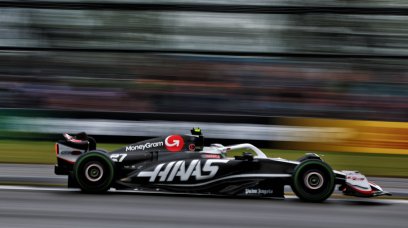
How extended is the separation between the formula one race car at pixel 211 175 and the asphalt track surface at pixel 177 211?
0.41 ft

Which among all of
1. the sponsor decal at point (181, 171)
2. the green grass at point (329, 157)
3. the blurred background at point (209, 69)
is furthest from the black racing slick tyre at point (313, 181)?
the blurred background at point (209, 69)

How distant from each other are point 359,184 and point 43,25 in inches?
496

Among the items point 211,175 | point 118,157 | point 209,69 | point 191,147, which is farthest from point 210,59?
point 211,175

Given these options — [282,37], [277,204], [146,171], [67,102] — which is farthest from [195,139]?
[282,37]

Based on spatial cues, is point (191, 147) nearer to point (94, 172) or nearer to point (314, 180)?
point (94, 172)

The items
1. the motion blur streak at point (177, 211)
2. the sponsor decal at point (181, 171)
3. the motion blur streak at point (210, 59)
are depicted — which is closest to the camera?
the motion blur streak at point (177, 211)

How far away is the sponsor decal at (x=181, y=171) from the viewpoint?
7.32 m

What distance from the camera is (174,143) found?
7.63 m

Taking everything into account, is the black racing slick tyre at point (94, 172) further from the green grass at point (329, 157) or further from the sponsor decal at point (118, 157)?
the green grass at point (329, 157)

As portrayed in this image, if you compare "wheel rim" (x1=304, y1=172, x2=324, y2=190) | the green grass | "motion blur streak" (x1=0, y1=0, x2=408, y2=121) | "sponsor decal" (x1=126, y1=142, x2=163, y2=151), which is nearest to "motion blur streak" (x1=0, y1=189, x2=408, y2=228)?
"wheel rim" (x1=304, y1=172, x2=324, y2=190)

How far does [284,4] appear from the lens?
17.2 m

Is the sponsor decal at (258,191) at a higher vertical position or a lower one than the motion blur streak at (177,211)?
higher

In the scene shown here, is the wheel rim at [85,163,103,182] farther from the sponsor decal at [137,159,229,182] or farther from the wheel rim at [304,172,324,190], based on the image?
the wheel rim at [304,172,324,190]

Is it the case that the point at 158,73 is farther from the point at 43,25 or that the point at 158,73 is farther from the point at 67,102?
the point at 43,25
